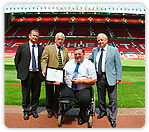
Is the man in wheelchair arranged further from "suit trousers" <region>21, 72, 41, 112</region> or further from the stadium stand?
the stadium stand

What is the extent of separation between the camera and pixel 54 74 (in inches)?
159

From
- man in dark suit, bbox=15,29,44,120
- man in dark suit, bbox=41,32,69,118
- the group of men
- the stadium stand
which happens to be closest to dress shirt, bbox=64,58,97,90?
the group of men

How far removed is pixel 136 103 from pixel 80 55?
286 cm

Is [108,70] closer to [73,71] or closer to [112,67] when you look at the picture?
[112,67]

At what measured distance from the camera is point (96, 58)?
14.0 ft

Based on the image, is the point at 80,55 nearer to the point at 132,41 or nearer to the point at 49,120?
the point at 49,120

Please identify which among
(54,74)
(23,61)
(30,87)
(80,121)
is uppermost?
(23,61)

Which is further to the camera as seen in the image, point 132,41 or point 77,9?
point 132,41

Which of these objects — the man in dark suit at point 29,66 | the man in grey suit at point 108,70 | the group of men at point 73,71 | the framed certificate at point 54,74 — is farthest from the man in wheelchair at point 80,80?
the man in dark suit at point 29,66

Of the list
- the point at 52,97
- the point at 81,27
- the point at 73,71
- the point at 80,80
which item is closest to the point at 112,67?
the point at 80,80

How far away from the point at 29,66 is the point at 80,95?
1462 mm

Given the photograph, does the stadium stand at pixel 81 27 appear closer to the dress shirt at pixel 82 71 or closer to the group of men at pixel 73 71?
the group of men at pixel 73 71

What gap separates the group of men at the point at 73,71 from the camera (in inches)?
158

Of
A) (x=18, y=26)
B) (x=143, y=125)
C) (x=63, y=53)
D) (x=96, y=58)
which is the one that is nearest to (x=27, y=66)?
(x=63, y=53)
